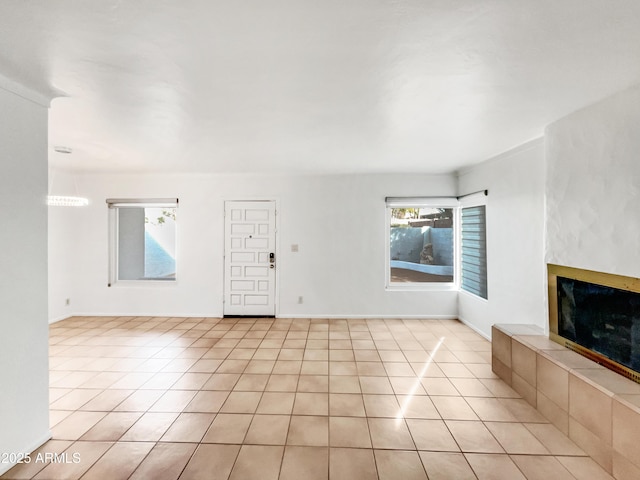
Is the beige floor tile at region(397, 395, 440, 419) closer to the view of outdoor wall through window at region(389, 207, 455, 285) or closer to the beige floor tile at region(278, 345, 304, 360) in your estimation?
the beige floor tile at region(278, 345, 304, 360)

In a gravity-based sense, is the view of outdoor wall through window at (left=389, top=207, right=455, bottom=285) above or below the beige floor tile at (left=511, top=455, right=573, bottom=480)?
above

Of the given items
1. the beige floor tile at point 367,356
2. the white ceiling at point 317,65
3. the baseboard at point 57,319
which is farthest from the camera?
the baseboard at point 57,319

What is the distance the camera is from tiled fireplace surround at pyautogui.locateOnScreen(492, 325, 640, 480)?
1626mm

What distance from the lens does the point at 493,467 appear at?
1753mm

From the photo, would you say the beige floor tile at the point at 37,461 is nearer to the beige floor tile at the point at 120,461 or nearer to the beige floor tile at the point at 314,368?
the beige floor tile at the point at 120,461

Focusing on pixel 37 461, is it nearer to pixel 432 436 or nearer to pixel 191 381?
pixel 191 381

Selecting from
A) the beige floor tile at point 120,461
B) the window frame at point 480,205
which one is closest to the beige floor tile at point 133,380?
the beige floor tile at point 120,461

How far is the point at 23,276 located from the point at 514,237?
433 centimetres

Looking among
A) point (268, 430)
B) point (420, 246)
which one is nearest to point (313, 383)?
point (268, 430)

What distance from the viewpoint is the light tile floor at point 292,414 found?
1756 mm

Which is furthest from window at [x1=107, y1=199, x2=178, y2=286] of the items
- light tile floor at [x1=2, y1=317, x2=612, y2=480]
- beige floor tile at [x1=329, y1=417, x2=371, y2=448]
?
beige floor tile at [x1=329, y1=417, x2=371, y2=448]

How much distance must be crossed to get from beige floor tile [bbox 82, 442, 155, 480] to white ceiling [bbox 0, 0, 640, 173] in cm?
236

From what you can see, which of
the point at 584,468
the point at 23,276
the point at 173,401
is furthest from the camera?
the point at 173,401

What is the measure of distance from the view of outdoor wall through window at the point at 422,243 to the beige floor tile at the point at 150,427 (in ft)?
11.7
